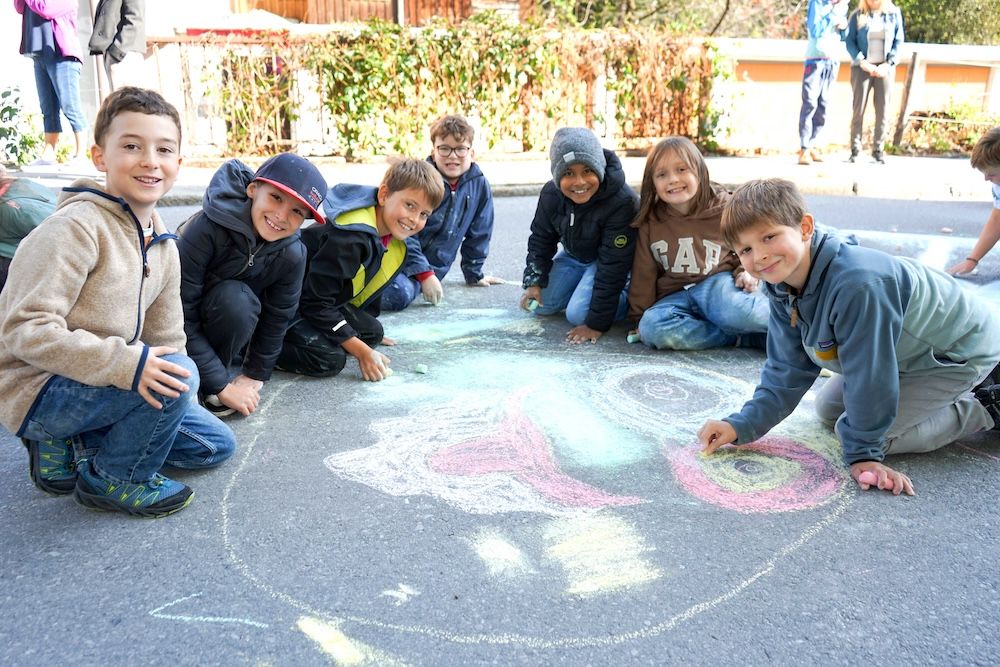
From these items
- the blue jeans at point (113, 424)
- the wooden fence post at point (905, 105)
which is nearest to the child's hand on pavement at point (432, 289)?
the blue jeans at point (113, 424)

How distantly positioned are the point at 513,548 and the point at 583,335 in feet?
5.51

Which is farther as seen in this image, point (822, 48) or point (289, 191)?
point (822, 48)

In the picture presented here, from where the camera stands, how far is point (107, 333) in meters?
1.91

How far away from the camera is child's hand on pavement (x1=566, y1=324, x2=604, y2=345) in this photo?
3473 millimetres

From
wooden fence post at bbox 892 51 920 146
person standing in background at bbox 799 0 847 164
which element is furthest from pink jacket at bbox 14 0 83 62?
wooden fence post at bbox 892 51 920 146

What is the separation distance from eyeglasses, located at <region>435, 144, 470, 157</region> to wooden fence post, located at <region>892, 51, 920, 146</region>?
26.5 feet

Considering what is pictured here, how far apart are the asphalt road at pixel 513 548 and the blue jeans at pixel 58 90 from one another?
5.41m

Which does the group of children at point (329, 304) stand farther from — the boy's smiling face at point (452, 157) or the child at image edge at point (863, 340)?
the boy's smiling face at point (452, 157)

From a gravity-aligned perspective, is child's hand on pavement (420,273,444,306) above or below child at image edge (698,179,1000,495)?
below

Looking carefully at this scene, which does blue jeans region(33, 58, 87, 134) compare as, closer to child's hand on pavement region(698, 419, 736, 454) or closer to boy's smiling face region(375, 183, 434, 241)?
boy's smiling face region(375, 183, 434, 241)

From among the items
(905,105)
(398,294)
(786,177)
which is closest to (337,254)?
(398,294)

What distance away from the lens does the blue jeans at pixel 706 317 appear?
3.25 metres

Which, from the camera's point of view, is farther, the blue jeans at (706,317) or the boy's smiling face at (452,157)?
the boy's smiling face at (452,157)

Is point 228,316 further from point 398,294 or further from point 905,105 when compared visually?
point 905,105
